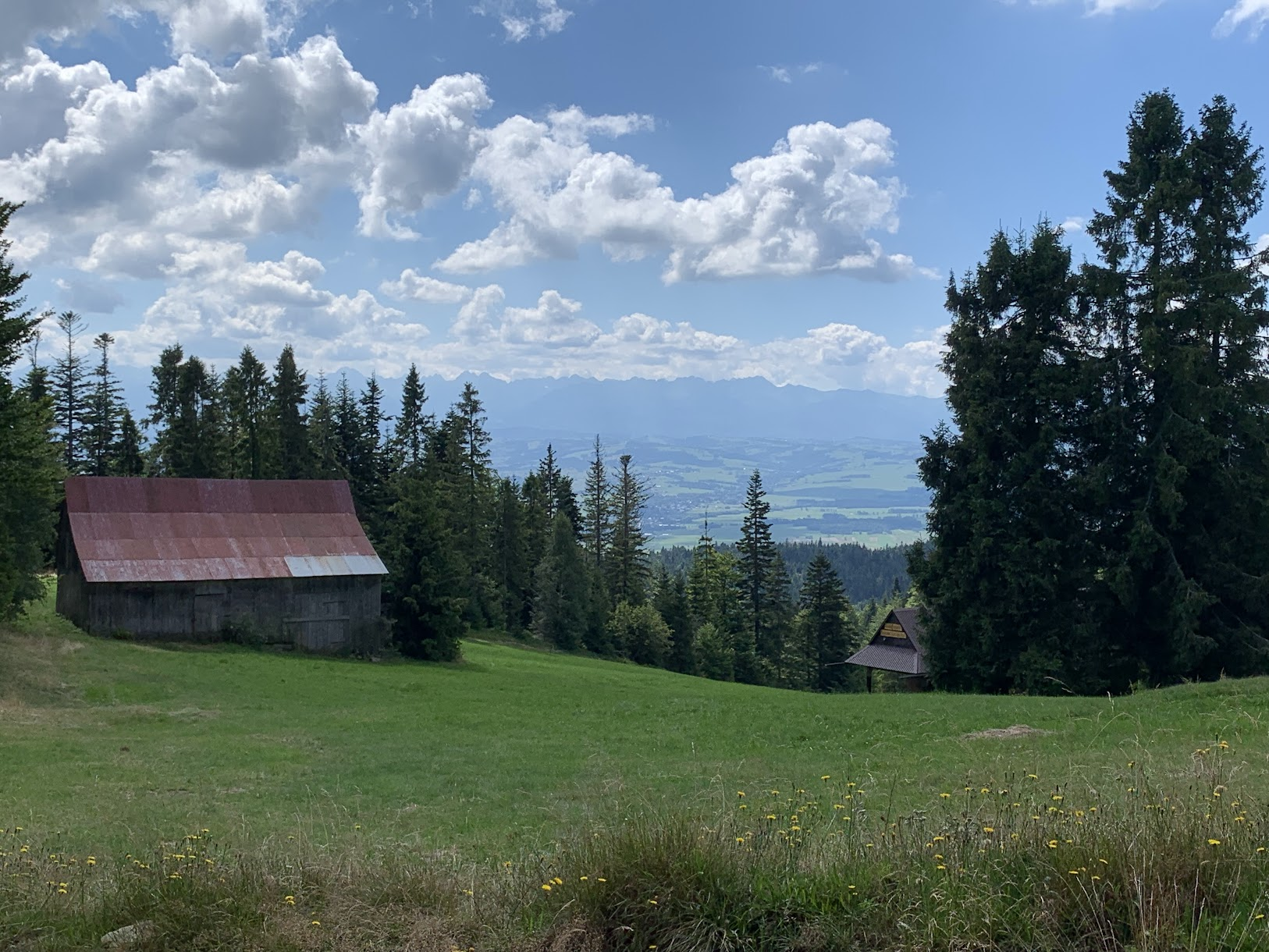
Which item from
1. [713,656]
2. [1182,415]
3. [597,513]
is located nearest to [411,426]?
[597,513]

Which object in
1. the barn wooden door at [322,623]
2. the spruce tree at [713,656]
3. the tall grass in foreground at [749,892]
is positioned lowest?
the spruce tree at [713,656]

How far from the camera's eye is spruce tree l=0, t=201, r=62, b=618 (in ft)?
83.1

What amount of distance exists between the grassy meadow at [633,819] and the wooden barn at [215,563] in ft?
41.2

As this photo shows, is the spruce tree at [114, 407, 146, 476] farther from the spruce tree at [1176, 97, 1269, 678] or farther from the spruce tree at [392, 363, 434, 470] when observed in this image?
the spruce tree at [1176, 97, 1269, 678]

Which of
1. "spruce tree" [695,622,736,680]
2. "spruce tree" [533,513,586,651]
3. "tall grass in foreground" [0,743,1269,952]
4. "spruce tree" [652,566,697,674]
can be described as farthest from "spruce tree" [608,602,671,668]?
"tall grass in foreground" [0,743,1269,952]

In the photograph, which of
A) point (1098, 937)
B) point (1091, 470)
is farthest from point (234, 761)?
point (1091, 470)

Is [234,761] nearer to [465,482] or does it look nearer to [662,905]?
[662,905]

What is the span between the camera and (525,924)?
5441 millimetres

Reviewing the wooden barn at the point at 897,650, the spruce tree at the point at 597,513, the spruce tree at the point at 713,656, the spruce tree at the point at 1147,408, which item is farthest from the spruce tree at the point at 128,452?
the spruce tree at the point at 1147,408

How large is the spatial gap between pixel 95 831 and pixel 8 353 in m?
20.2

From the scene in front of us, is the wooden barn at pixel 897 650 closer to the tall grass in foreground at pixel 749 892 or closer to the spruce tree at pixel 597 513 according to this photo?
the tall grass in foreground at pixel 749 892

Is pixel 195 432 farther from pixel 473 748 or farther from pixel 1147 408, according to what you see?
pixel 1147 408

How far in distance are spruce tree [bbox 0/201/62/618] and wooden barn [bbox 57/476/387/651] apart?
2.87 m

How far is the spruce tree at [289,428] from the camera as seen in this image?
60.5m
